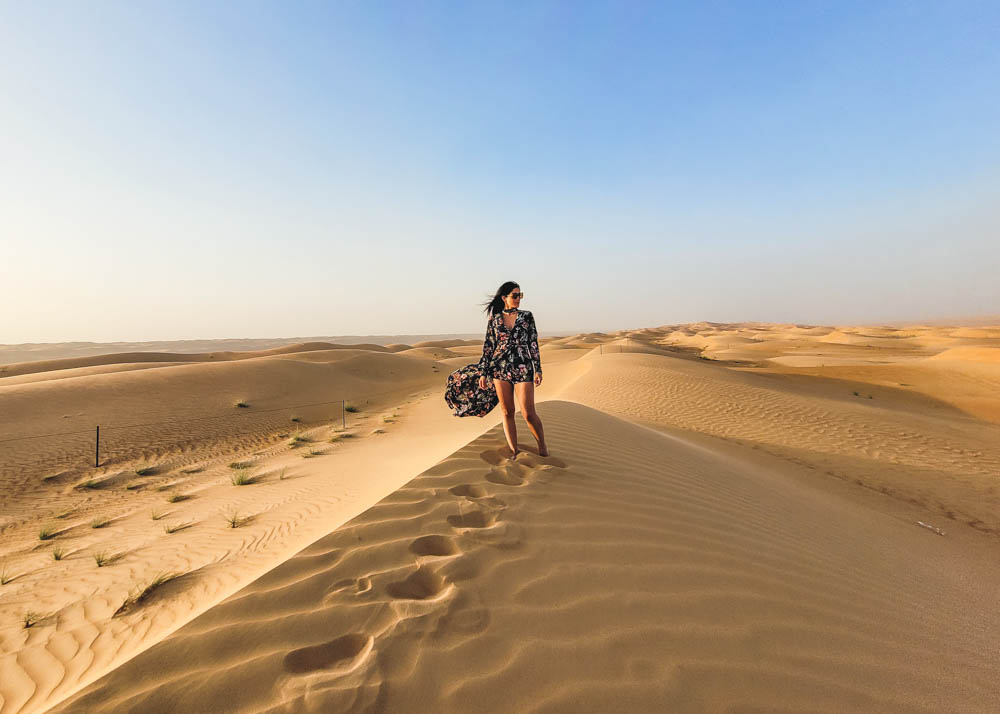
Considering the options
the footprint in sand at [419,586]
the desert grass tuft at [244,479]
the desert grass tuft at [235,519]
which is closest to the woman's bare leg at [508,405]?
the footprint in sand at [419,586]

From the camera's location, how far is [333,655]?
1.91m

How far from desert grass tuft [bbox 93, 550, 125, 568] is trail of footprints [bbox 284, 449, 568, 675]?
4.03 m

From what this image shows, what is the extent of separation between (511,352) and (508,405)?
565mm

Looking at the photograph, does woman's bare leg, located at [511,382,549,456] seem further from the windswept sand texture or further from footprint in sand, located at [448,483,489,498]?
footprint in sand, located at [448,483,489,498]

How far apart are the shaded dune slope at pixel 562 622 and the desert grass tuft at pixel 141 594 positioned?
6.06 feet

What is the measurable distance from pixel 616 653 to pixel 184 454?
1241cm

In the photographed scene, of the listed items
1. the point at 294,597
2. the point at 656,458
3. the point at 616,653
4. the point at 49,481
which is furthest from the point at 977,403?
the point at 49,481

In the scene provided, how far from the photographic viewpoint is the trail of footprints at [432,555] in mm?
1878

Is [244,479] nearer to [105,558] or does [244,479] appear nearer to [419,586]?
[105,558]

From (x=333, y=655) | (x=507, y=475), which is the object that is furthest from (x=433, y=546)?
(x=507, y=475)

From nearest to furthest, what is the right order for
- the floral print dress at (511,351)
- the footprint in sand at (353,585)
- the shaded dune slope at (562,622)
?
the shaded dune slope at (562,622) < the footprint in sand at (353,585) < the floral print dress at (511,351)

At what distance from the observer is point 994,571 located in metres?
4.60

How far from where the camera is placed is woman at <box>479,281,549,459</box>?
4359mm

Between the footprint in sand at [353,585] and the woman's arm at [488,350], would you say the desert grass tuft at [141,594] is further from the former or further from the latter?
the woman's arm at [488,350]
